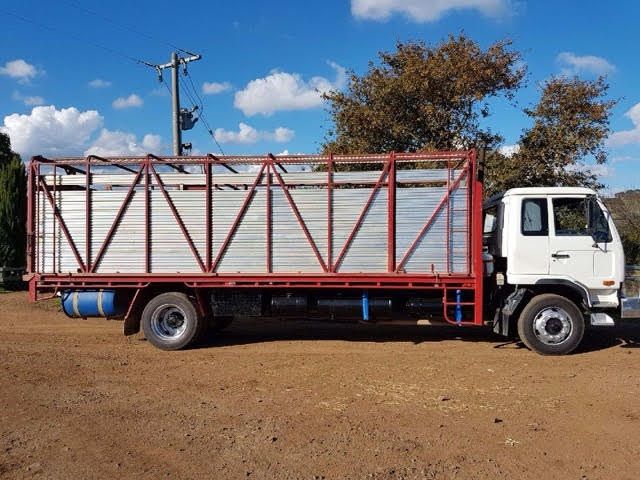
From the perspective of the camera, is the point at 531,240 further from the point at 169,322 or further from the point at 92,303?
the point at 92,303

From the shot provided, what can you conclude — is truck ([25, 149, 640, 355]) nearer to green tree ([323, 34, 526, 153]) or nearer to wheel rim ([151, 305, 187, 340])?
wheel rim ([151, 305, 187, 340])

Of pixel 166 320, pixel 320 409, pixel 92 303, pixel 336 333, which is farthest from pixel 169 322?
pixel 320 409

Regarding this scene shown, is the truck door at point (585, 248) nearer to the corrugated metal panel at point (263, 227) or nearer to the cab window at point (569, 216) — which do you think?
the cab window at point (569, 216)

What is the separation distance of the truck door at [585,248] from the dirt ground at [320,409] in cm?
121

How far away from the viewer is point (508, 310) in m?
8.52

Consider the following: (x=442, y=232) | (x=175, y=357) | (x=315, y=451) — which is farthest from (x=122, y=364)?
(x=442, y=232)

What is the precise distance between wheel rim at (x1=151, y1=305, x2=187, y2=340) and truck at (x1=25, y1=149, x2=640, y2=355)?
17mm

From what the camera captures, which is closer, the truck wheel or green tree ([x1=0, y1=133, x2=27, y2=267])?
the truck wheel

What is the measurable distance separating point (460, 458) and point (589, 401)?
7.95 ft

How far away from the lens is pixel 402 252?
886 cm

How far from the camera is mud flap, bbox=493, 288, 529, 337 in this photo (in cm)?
851

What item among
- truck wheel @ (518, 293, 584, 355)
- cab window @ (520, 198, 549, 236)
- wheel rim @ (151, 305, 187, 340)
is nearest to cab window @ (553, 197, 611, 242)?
cab window @ (520, 198, 549, 236)

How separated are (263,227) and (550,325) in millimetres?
4581

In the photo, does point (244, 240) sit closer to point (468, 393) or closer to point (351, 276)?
point (351, 276)
